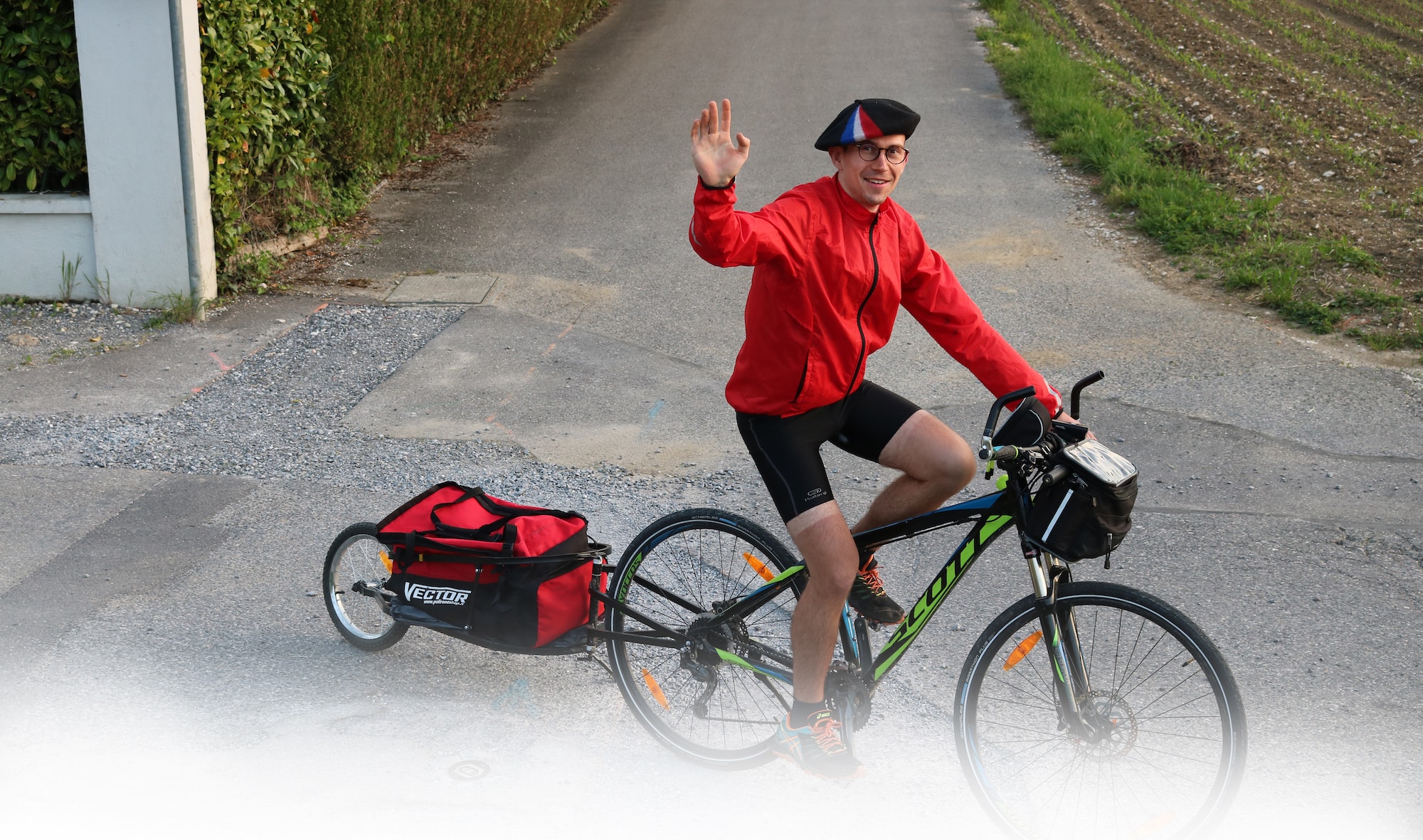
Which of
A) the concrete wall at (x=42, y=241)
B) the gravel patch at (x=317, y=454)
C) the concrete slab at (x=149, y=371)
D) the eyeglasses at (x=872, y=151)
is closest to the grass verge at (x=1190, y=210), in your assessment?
the gravel patch at (x=317, y=454)

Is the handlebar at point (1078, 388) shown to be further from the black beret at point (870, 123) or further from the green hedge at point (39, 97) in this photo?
the green hedge at point (39, 97)

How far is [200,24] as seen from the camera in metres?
8.05

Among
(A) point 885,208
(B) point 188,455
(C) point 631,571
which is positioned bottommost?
(B) point 188,455

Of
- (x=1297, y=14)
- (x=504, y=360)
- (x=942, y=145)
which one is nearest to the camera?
(x=504, y=360)

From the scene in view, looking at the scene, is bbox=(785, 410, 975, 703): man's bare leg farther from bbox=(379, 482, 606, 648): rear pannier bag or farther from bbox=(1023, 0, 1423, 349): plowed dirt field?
bbox=(1023, 0, 1423, 349): plowed dirt field

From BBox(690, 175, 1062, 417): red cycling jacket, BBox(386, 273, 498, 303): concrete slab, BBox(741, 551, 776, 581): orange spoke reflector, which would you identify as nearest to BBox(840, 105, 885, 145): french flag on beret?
BBox(690, 175, 1062, 417): red cycling jacket

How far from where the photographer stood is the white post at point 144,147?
7.77 metres

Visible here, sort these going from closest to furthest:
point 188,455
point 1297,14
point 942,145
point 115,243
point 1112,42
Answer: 1. point 188,455
2. point 115,243
3. point 942,145
4. point 1112,42
5. point 1297,14

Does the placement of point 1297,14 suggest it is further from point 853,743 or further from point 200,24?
point 853,743

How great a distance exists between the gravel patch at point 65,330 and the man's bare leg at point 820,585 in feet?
19.1

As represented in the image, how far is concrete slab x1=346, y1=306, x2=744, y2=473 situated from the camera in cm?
643

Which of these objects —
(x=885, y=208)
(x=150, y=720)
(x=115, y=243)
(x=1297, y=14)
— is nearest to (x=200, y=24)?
(x=115, y=243)

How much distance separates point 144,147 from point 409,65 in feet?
12.9

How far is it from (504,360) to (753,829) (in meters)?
4.63
